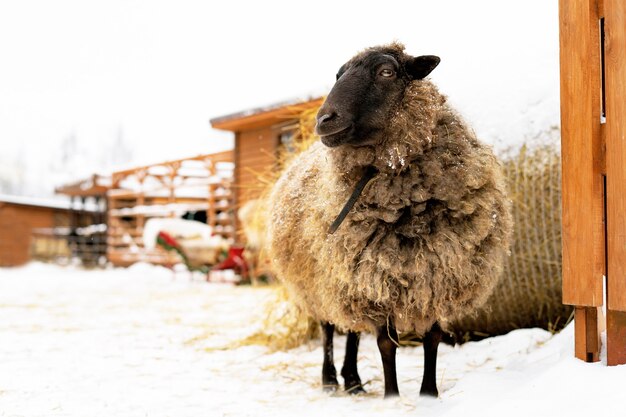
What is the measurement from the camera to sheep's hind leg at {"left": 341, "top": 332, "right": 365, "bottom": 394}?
317 centimetres

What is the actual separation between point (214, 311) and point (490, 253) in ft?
15.9

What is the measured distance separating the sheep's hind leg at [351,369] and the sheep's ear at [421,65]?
1.61m

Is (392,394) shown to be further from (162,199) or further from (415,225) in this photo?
(162,199)

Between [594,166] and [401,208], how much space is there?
33.8 inches

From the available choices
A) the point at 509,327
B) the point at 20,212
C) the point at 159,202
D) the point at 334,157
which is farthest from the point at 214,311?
the point at 20,212

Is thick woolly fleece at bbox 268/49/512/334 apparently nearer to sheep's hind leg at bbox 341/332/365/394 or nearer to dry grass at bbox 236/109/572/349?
sheep's hind leg at bbox 341/332/365/394

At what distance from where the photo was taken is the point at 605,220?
2.30m

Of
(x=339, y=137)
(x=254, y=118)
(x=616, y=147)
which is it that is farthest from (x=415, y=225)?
(x=254, y=118)

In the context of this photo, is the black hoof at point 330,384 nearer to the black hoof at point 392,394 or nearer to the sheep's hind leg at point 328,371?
the sheep's hind leg at point 328,371

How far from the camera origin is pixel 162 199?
20797 millimetres

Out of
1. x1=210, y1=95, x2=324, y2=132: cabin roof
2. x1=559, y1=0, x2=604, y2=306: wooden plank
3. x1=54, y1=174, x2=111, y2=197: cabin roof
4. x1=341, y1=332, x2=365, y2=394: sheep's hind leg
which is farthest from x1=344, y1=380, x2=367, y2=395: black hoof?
x1=54, y1=174, x2=111, y2=197: cabin roof

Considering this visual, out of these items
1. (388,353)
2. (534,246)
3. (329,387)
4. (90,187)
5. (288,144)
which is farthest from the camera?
(90,187)

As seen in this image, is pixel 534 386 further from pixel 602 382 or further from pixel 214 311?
pixel 214 311

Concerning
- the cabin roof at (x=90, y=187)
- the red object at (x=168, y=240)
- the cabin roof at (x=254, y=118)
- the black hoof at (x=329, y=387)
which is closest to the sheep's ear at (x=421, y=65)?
the black hoof at (x=329, y=387)
